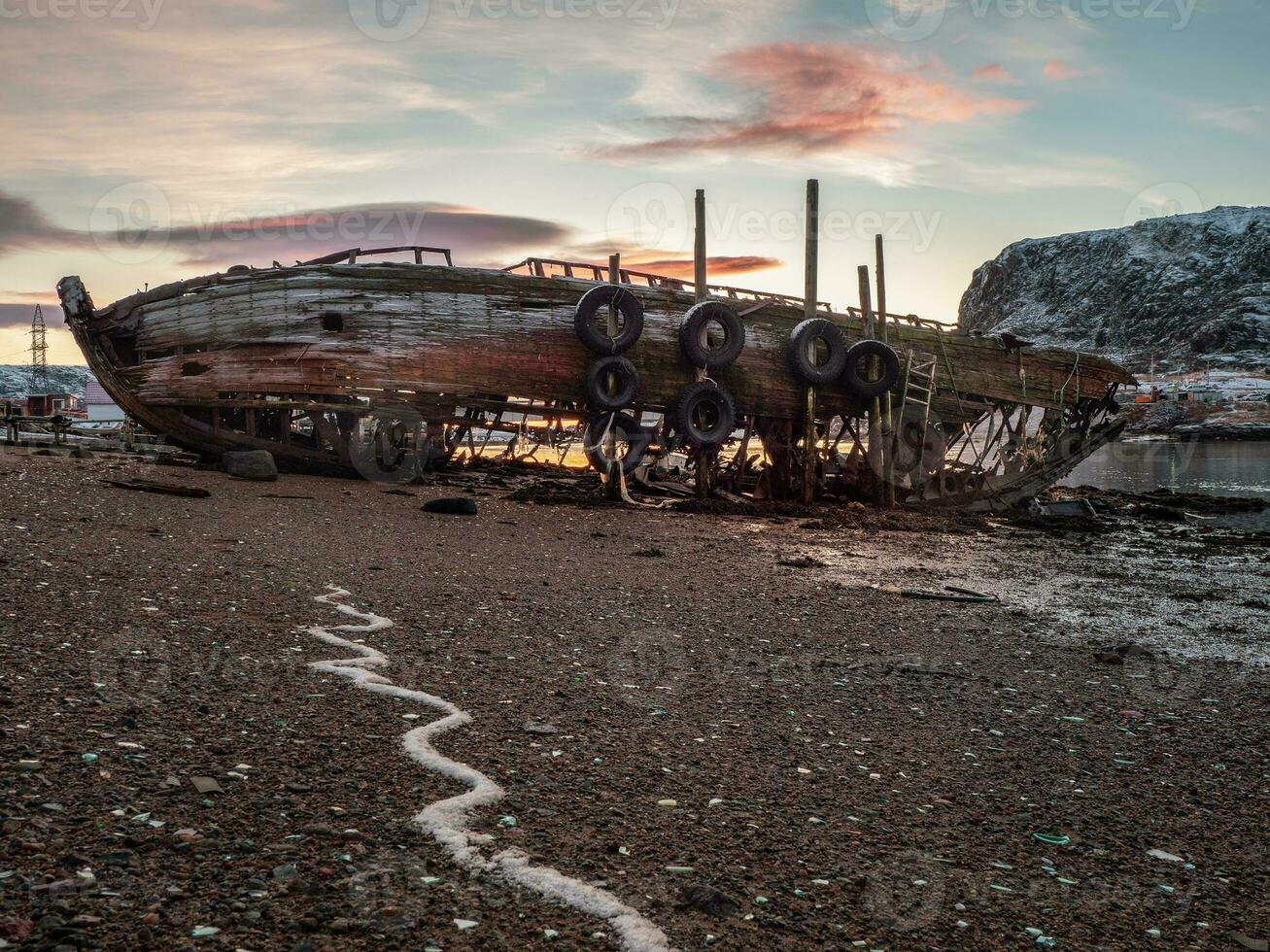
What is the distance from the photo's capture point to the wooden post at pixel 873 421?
23734mm

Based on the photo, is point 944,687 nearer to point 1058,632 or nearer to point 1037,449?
point 1058,632

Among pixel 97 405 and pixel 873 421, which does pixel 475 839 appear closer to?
pixel 873 421

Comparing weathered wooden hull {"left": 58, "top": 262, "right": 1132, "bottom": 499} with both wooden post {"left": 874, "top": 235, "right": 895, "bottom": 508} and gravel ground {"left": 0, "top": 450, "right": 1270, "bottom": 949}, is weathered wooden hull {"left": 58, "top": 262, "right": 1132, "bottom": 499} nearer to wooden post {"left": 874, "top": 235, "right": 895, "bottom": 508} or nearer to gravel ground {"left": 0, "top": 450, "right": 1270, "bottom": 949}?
wooden post {"left": 874, "top": 235, "right": 895, "bottom": 508}

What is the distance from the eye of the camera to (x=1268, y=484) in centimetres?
4297

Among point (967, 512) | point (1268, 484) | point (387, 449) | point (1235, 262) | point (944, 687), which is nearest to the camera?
point (944, 687)

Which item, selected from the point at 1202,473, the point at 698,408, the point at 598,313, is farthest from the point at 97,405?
the point at 1202,473

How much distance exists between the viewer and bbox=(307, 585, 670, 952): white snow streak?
11.5ft

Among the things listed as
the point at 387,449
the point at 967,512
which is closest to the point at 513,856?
the point at 387,449

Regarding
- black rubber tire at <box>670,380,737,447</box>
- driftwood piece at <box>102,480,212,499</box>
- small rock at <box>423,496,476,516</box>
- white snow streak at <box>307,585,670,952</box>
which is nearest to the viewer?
white snow streak at <box>307,585,670,952</box>

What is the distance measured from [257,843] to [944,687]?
5.20 m

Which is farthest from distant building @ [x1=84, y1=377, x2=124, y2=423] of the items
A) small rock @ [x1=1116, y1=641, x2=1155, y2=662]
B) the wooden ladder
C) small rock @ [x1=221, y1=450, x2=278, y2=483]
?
small rock @ [x1=1116, y1=641, x2=1155, y2=662]

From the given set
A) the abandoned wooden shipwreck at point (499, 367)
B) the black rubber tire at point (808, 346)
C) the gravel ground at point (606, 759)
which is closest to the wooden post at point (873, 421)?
the abandoned wooden shipwreck at point (499, 367)

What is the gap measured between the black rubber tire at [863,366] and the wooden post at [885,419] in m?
0.51

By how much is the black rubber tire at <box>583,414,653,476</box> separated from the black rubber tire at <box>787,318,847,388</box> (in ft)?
14.1
